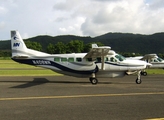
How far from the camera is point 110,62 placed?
19031mm

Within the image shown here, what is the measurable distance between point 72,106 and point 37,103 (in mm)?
1661

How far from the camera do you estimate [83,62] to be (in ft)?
63.4

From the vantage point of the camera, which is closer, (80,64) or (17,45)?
(80,64)

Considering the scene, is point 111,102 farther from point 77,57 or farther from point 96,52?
point 77,57

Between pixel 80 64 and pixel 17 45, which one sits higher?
pixel 17 45

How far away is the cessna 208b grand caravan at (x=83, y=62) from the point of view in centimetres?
1898

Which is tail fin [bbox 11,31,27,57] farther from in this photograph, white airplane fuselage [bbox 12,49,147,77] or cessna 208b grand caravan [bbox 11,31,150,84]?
white airplane fuselage [bbox 12,49,147,77]

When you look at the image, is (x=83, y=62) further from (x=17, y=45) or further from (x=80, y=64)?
(x=17, y=45)

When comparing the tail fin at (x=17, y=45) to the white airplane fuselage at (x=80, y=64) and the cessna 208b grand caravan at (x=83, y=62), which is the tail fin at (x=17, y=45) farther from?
the white airplane fuselage at (x=80, y=64)

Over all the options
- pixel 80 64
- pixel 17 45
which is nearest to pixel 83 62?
pixel 80 64

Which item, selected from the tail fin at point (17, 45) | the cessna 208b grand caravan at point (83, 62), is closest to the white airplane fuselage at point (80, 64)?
the cessna 208b grand caravan at point (83, 62)

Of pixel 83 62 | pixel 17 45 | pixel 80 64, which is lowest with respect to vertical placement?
pixel 80 64

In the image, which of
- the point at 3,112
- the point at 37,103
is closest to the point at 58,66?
the point at 37,103

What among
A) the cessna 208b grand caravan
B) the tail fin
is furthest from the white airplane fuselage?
the tail fin
